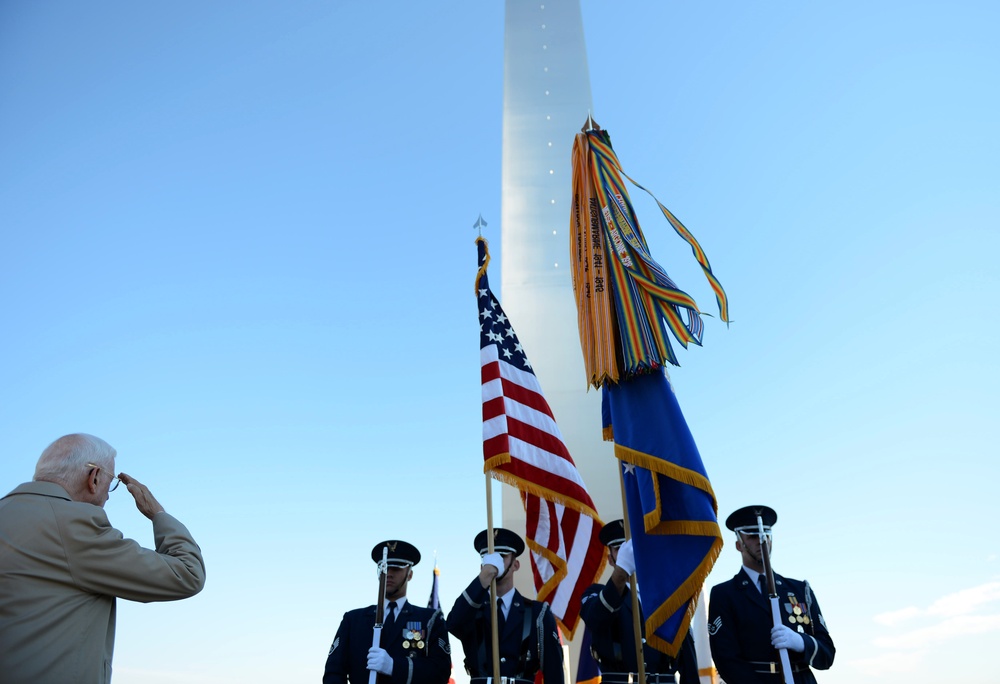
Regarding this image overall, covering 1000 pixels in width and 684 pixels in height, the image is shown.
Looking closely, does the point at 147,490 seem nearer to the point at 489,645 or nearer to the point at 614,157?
the point at 489,645

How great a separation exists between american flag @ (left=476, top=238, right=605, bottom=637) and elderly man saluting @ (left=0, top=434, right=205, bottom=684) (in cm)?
295

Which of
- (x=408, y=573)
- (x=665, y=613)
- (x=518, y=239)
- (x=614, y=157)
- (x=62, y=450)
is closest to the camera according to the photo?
(x=62, y=450)

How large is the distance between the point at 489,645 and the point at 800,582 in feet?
5.78

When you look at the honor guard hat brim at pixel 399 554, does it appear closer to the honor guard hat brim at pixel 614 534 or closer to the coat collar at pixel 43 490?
the honor guard hat brim at pixel 614 534

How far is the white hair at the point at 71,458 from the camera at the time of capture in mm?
2611

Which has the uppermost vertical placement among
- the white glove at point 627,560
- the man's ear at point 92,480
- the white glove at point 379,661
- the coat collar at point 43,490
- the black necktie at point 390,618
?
the man's ear at point 92,480

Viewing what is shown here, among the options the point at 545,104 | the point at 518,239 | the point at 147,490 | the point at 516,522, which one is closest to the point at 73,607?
the point at 147,490

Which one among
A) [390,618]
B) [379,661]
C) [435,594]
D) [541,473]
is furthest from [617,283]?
[435,594]

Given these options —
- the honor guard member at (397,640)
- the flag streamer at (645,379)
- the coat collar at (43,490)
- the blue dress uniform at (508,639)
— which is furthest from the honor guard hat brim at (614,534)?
the coat collar at (43,490)

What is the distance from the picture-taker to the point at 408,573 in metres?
4.79

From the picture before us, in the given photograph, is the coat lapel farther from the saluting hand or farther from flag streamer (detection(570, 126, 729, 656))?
the saluting hand

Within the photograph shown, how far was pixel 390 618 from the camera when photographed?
4.60 m

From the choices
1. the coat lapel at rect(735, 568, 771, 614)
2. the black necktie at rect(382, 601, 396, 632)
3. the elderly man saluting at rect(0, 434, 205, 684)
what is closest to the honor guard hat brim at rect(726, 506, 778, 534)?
the coat lapel at rect(735, 568, 771, 614)

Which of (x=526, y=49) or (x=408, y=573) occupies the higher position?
(x=526, y=49)
